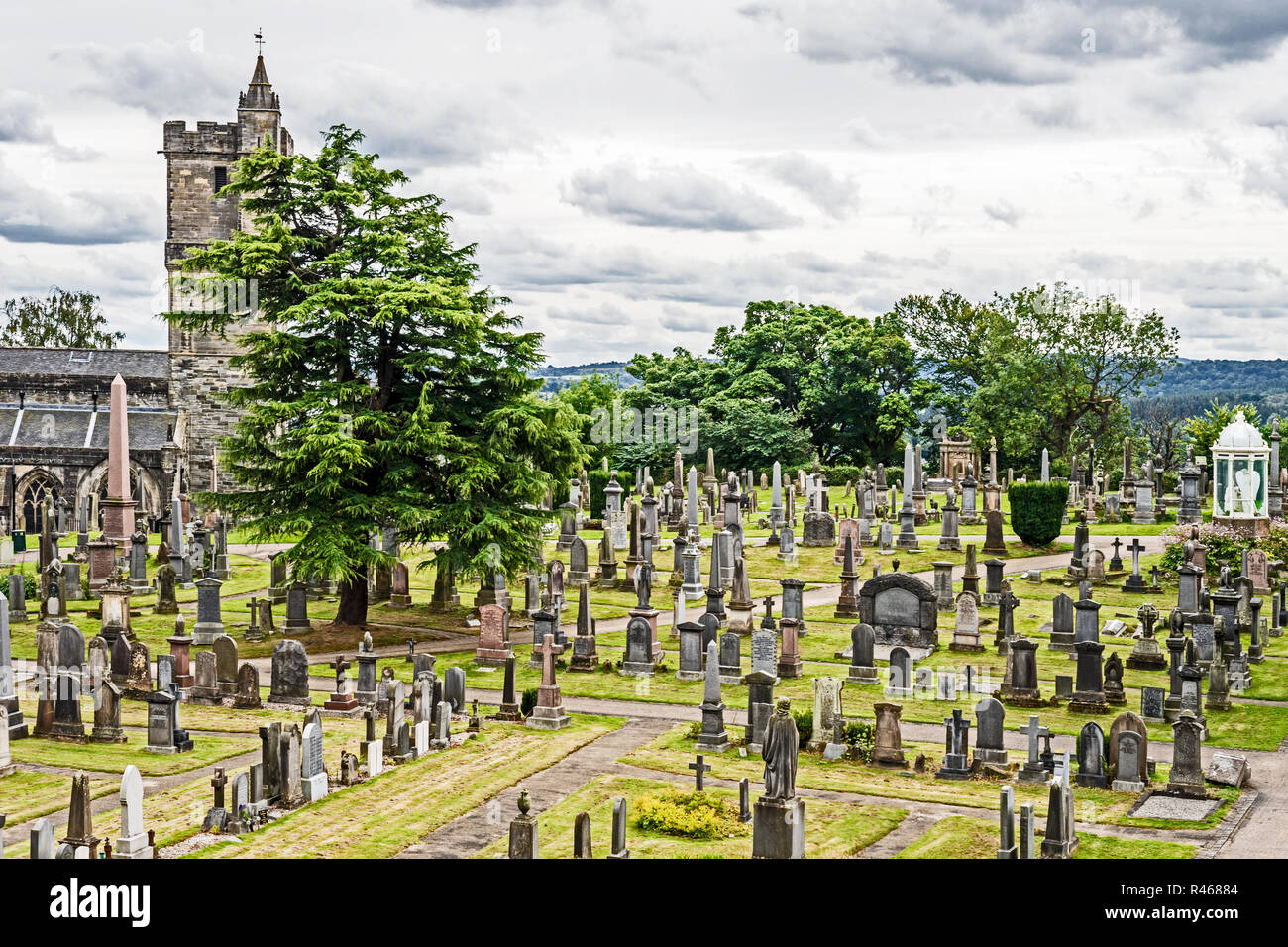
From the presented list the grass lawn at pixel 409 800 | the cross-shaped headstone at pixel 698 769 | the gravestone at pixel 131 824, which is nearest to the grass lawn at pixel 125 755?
the grass lawn at pixel 409 800

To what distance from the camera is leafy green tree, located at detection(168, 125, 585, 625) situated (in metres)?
27.7

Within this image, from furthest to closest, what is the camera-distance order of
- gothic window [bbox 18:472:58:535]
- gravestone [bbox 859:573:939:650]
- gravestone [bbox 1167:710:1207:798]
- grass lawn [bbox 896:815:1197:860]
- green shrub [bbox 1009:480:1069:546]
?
gothic window [bbox 18:472:58:535]
green shrub [bbox 1009:480:1069:546]
gravestone [bbox 859:573:939:650]
gravestone [bbox 1167:710:1207:798]
grass lawn [bbox 896:815:1197:860]

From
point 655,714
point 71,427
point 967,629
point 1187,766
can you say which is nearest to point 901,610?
point 967,629

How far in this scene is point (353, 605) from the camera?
29.7 metres

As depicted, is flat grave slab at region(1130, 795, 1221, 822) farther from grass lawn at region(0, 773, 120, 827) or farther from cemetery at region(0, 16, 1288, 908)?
grass lawn at region(0, 773, 120, 827)

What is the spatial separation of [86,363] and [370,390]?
34.9 m

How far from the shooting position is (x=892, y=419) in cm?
6297

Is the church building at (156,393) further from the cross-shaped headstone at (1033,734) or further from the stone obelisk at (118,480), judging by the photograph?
the cross-shaped headstone at (1033,734)

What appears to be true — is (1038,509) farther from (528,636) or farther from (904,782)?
(904,782)

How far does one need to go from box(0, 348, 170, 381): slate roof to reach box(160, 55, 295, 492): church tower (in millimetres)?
1489

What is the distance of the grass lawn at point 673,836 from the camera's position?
598 inches

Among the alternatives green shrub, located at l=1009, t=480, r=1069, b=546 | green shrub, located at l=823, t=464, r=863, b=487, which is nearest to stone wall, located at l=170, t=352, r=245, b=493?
green shrub, located at l=823, t=464, r=863, b=487

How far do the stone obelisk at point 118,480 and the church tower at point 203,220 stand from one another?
20.7m
